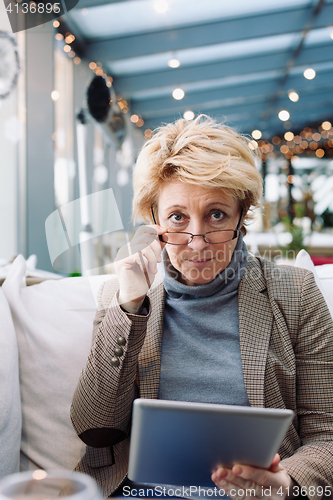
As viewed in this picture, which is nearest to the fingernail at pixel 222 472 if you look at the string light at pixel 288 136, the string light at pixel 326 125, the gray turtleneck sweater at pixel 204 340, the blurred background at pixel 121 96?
the gray turtleneck sweater at pixel 204 340

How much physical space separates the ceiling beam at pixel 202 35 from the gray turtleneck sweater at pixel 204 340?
4135 mm

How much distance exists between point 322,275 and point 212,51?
4751mm

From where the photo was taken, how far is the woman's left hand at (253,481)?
667 millimetres

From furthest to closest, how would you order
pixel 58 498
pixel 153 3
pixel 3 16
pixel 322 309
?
pixel 153 3, pixel 3 16, pixel 322 309, pixel 58 498

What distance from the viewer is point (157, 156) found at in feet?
3.70

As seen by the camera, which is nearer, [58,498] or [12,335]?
[58,498]

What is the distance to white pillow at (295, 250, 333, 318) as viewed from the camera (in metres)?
1.24

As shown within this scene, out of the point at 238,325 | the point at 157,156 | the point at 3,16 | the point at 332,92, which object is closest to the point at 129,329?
the point at 238,325

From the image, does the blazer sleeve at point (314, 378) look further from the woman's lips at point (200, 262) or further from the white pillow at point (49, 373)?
the white pillow at point (49, 373)

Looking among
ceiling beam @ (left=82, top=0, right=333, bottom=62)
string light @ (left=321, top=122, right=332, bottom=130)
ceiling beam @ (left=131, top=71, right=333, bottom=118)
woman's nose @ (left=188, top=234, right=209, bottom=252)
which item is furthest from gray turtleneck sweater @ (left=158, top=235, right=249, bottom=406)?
string light @ (left=321, top=122, right=332, bottom=130)

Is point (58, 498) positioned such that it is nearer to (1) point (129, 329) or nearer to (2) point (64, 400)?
(1) point (129, 329)

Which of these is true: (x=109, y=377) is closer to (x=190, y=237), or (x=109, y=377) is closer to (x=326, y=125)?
(x=190, y=237)

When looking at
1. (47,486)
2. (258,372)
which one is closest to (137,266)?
(258,372)

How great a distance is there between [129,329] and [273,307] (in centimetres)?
40
